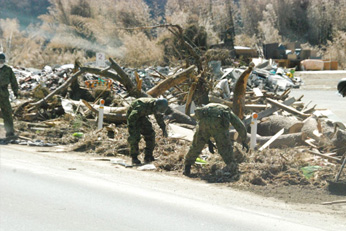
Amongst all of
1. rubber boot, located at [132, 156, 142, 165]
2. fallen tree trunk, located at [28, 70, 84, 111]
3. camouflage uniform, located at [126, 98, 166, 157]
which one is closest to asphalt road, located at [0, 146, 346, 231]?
rubber boot, located at [132, 156, 142, 165]

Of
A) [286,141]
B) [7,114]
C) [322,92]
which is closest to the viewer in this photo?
[286,141]

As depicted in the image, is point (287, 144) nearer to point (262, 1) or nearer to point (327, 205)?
point (327, 205)

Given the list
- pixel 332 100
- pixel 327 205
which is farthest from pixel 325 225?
pixel 332 100

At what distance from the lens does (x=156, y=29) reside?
53.4 meters

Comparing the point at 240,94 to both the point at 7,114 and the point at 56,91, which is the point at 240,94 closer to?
the point at 56,91

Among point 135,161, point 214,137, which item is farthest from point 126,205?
point 135,161

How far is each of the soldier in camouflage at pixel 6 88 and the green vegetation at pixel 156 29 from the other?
22.6 meters

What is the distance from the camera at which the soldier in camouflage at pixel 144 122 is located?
9461 mm

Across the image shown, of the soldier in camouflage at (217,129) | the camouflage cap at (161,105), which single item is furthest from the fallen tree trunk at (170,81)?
the soldier in camouflage at (217,129)

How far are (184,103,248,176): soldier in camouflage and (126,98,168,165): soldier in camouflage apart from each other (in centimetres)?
102

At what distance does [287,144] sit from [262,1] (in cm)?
5444

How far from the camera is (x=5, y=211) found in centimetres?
611

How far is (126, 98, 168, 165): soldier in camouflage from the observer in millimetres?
9461

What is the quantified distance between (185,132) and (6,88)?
4907mm
